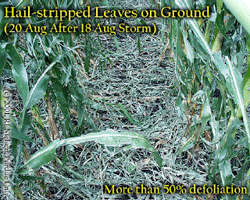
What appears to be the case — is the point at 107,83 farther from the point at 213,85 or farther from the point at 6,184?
the point at 6,184

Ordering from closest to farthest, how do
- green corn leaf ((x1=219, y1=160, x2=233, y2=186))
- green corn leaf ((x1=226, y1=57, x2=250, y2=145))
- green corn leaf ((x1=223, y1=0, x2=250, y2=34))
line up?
green corn leaf ((x1=223, y1=0, x2=250, y2=34)) < green corn leaf ((x1=226, y1=57, x2=250, y2=145)) < green corn leaf ((x1=219, y1=160, x2=233, y2=186))

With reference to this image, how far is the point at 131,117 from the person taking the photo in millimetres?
931

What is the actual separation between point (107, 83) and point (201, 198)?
602 mm

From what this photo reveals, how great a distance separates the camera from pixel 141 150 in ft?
2.70

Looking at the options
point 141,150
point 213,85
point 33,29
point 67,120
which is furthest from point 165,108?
point 33,29

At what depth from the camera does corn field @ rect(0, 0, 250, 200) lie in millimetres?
491

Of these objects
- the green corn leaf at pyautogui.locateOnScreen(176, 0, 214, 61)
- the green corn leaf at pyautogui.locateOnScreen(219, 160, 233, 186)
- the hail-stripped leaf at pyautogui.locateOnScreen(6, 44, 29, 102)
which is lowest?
the green corn leaf at pyautogui.locateOnScreen(219, 160, 233, 186)

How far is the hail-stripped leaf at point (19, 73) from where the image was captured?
18.4 inches

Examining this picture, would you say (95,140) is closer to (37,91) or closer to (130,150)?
(37,91)

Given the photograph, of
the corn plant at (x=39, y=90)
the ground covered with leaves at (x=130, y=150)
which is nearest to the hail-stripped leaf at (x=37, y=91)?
the corn plant at (x=39, y=90)

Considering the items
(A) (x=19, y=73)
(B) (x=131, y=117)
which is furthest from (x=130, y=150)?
(A) (x=19, y=73)

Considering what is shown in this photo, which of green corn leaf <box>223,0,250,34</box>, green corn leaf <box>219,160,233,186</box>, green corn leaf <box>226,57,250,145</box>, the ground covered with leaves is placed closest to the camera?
green corn leaf <box>223,0,250,34</box>

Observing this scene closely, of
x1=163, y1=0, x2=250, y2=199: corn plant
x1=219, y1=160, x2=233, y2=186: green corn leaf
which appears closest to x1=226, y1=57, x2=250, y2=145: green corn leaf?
x1=163, y1=0, x2=250, y2=199: corn plant

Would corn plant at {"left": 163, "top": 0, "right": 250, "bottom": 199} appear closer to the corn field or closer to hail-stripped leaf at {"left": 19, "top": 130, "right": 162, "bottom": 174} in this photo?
the corn field
